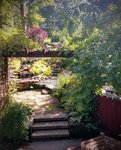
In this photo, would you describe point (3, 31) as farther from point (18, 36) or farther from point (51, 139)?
point (51, 139)

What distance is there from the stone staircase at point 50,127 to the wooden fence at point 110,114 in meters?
1.30

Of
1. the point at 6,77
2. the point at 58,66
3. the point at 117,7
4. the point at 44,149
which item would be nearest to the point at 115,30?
the point at 117,7

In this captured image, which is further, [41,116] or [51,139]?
[41,116]

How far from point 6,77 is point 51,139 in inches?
121

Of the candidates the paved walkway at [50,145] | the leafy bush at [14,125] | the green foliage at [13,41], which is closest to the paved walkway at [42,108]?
the paved walkway at [50,145]

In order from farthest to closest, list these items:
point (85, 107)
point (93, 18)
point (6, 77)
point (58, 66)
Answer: point (58, 66) < point (6, 77) < point (85, 107) < point (93, 18)

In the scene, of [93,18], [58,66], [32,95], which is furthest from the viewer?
[58,66]

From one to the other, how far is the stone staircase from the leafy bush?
610 millimetres

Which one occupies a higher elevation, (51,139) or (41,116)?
(41,116)

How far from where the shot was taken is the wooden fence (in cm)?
813

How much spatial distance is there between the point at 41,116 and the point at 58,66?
8673mm

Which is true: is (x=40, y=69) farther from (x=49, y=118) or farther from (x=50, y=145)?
(x=50, y=145)

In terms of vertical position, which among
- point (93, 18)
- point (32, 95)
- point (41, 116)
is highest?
point (93, 18)

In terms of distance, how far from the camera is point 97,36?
16.0 ft
